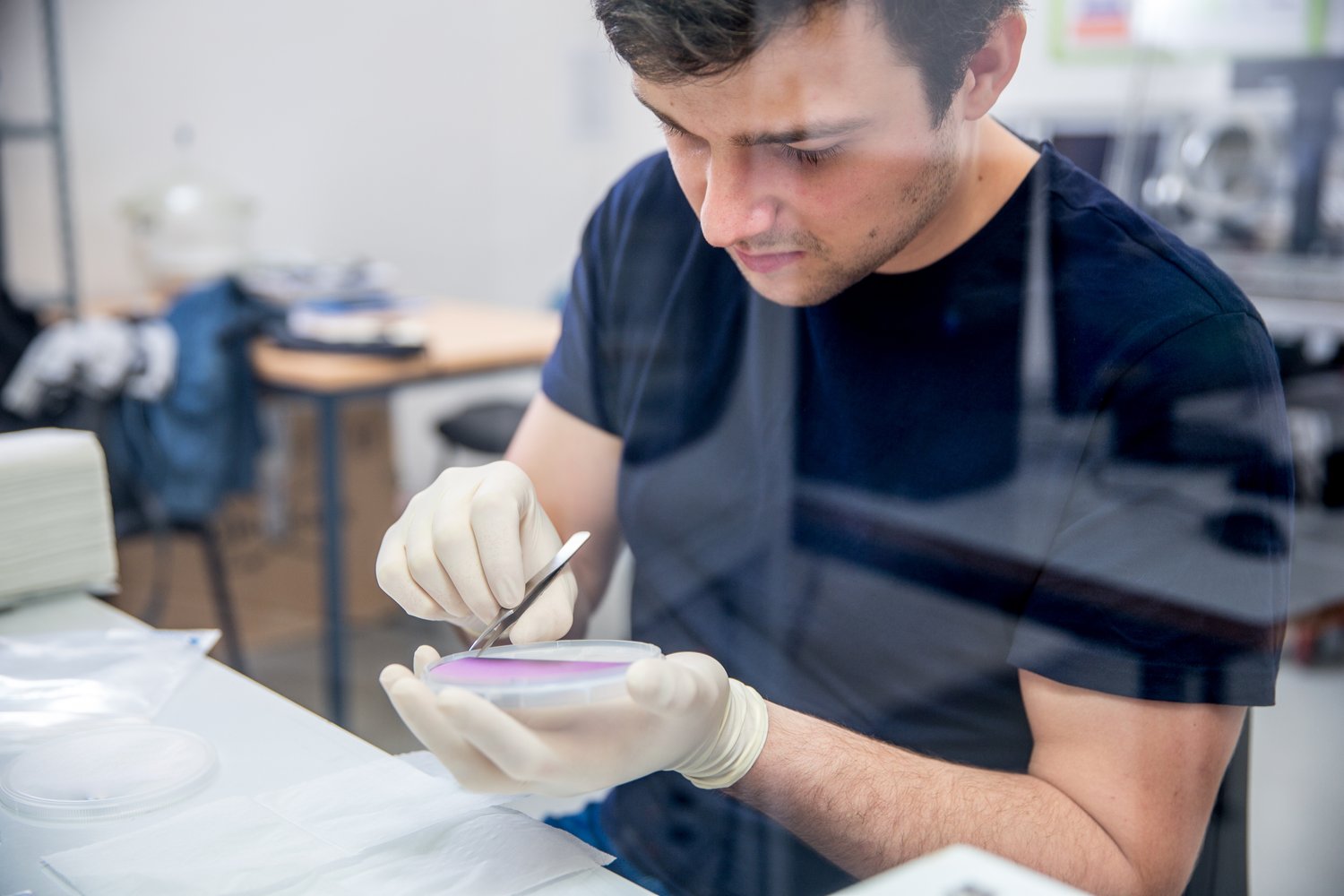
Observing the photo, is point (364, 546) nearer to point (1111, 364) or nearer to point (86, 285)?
point (86, 285)

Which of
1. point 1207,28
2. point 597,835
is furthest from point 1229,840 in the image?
point 1207,28

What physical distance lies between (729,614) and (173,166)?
7.64 ft

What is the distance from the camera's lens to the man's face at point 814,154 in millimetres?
641

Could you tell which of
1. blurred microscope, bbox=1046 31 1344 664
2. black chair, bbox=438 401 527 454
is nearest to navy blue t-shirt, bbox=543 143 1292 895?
blurred microscope, bbox=1046 31 1344 664

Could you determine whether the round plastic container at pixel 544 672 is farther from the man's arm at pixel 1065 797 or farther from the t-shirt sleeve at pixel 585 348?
the t-shirt sleeve at pixel 585 348

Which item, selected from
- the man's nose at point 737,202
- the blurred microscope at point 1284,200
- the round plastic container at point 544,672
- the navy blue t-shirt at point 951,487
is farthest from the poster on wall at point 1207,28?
the round plastic container at point 544,672

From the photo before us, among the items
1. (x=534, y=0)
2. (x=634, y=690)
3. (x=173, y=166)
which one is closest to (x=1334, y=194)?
(x=534, y=0)

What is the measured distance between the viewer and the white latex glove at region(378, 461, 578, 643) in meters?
0.70

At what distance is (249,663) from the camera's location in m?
1.25

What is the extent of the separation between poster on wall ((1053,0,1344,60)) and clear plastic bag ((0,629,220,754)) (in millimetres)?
1757

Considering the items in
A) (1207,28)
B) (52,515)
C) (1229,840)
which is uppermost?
(1207,28)

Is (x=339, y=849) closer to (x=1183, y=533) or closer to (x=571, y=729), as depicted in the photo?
(x=571, y=729)

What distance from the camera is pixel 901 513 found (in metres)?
0.76

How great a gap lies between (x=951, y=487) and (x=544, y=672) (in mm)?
318
